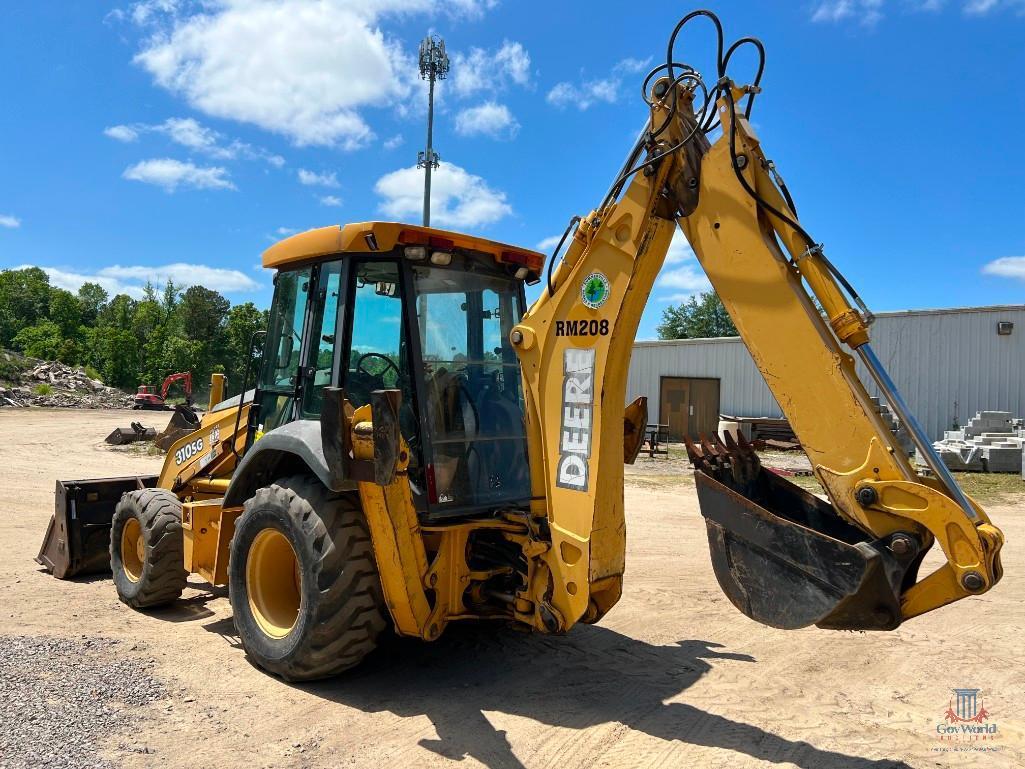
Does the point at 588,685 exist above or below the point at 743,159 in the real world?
below

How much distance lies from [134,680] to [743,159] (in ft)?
13.9

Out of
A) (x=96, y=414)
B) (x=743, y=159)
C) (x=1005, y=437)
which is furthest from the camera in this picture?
(x=96, y=414)

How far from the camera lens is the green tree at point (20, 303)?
56.8m

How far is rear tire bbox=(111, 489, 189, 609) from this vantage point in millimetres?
5680

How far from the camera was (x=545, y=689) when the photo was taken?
4.37 metres

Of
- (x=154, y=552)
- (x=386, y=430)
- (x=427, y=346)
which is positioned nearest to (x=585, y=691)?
(x=386, y=430)

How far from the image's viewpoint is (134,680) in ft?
14.3

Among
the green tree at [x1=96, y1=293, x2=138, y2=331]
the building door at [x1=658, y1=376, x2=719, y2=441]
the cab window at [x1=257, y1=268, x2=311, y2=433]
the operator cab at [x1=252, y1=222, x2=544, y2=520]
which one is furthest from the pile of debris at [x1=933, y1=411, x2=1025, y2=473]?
the green tree at [x1=96, y1=293, x2=138, y2=331]

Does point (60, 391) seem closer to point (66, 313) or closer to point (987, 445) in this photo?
point (66, 313)

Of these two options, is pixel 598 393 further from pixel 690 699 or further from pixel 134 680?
pixel 134 680

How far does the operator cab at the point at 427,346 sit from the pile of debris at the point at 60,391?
33.6m

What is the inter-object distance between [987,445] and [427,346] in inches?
613

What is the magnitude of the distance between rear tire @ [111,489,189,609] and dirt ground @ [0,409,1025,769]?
176 mm

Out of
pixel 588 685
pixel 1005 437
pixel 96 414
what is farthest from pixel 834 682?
pixel 96 414
